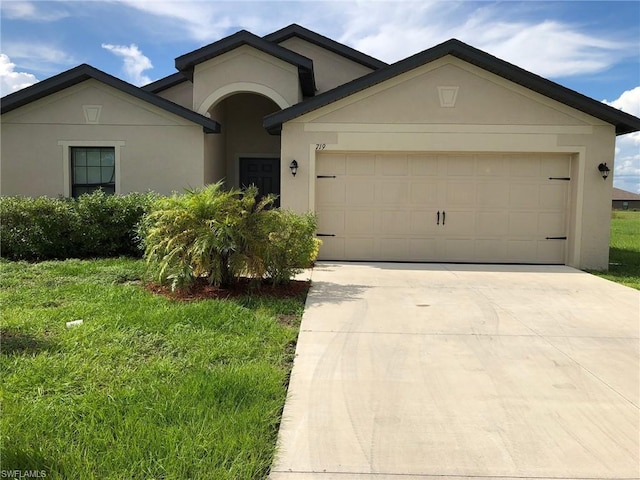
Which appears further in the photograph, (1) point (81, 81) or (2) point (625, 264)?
(1) point (81, 81)

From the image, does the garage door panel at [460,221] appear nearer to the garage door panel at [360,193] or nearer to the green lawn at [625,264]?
the garage door panel at [360,193]

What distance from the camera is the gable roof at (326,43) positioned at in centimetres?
1466

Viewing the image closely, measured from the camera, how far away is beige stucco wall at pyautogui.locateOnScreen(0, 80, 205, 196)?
11.5 m

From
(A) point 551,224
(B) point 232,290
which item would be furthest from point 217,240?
(A) point 551,224

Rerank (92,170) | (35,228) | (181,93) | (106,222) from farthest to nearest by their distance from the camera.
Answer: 1. (181,93)
2. (92,170)
3. (106,222)
4. (35,228)

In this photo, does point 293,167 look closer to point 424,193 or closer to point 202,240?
point 424,193

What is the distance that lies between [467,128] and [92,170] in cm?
904

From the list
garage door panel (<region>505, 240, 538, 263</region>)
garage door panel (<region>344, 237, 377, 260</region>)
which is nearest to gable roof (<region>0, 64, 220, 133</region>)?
garage door panel (<region>344, 237, 377, 260</region>)

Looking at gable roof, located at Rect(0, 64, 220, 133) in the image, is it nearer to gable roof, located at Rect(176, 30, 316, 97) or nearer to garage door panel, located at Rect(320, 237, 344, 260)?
gable roof, located at Rect(176, 30, 316, 97)

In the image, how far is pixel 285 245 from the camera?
7160 mm

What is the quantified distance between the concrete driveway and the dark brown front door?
7.69 m

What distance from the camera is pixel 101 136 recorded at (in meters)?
11.6

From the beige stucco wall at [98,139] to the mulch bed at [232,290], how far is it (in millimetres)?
5024

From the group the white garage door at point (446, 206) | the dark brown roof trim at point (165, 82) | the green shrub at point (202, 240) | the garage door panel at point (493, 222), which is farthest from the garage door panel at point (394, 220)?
the dark brown roof trim at point (165, 82)
